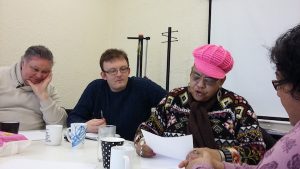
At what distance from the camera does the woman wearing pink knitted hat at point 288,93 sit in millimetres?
687

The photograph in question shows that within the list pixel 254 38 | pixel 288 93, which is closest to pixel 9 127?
pixel 288 93

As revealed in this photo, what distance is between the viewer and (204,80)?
149cm

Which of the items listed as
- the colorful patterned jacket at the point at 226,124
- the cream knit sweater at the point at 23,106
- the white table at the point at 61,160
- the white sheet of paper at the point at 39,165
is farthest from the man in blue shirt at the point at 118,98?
the white sheet of paper at the point at 39,165

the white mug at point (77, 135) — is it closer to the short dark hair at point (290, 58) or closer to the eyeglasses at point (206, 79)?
the eyeglasses at point (206, 79)

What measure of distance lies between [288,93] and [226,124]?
27.2 inches

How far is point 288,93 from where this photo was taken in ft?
2.56

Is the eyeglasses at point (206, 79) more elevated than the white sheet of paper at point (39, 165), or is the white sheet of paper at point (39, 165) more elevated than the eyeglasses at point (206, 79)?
the eyeglasses at point (206, 79)

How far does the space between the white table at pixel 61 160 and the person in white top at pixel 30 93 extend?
54 centimetres

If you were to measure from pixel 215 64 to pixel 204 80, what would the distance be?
91 mm

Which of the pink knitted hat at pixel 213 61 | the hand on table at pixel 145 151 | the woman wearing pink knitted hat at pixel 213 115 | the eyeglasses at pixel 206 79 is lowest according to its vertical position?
the hand on table at pixel 145 151

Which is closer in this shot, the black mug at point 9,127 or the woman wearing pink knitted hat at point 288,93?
the woman wearing pink knitted hat at point 288,93

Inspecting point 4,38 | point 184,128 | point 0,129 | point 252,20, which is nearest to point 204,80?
point 184,128

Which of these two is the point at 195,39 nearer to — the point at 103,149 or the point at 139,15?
the point at 139,15

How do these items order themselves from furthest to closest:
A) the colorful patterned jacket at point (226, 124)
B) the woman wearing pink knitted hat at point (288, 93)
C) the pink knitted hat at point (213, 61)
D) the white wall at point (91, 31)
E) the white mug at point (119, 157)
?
the white wall at point (91, 31) < the pink knitted hat at point (213, 61) < the colorful patterned jacket at point (226, 124) < the white mug at point (119, 157) < the woman wearing pink knitted hat at point (288, 93)
